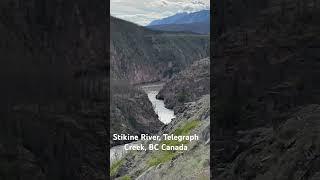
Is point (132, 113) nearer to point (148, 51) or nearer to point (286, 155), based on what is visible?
point (148, 51)

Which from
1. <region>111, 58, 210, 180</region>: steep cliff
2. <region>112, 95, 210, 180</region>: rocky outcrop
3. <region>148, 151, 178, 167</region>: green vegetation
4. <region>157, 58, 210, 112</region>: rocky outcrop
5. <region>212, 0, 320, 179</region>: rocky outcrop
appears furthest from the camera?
<region>157, 58, 210, 112</region>: rocky outcrop

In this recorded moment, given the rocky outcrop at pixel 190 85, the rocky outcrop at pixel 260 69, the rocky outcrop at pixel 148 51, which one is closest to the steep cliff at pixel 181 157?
the rocky outcrop at pixel 260 69

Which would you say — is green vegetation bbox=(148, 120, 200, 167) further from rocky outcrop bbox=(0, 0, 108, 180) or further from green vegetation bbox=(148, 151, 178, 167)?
rocky outcrop bbox=(0, 0, 108, 180)

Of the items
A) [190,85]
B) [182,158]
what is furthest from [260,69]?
[190,85]

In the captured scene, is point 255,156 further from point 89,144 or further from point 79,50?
point 79,50

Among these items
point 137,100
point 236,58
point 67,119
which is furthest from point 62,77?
point 137,100

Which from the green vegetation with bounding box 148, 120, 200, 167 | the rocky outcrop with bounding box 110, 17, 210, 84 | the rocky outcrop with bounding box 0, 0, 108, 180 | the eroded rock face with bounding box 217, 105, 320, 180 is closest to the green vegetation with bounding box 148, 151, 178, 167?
the green vegetation with bounding box 148, 120, 200, 167
